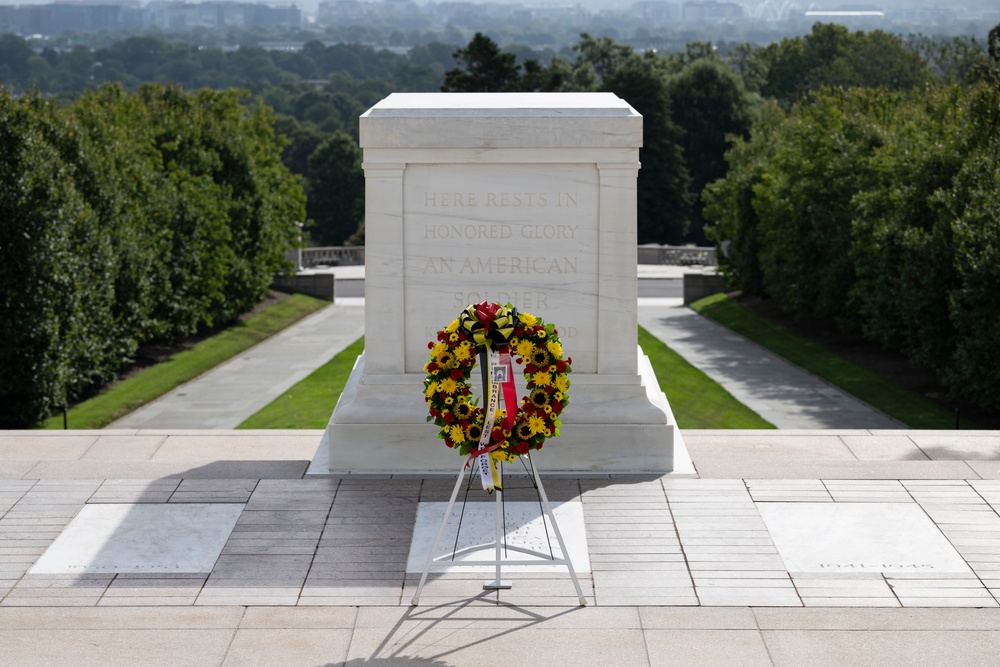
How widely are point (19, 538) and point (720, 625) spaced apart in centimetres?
595

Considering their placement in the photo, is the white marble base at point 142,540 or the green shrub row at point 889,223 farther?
the green shrub row at point 889,223

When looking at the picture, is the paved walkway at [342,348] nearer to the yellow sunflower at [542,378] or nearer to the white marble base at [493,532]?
the white marble base at [493,532]

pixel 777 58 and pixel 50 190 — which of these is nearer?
pixel 50 190

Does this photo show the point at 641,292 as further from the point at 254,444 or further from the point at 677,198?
the point at 254,444

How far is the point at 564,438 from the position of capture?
43.1 ft

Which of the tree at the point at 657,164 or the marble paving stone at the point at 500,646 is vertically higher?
the tree at the point at 657,164

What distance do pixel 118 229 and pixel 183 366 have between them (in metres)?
5.02

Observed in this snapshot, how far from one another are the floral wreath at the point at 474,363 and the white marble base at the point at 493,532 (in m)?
1.17

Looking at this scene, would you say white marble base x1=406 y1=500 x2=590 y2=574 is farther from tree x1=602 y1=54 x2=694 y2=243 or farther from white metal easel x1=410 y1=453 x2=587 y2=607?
tree x1=602 y1=54 x2=694 y2=243

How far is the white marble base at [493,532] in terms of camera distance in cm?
1083

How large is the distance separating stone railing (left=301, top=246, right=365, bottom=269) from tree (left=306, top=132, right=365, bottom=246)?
110 feet

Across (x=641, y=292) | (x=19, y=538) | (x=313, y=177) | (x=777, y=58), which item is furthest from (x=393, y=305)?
(x=777, y=58)

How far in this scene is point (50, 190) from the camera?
27.5 meters

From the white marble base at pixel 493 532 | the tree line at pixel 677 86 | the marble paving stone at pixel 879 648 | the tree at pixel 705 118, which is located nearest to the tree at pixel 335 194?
the tree line at pixel 677 86
